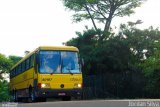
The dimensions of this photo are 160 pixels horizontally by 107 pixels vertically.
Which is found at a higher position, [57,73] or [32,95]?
[57,73]

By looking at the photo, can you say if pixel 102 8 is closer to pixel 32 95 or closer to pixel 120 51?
pixel 120 51

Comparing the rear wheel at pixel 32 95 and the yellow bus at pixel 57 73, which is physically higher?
the yellow bus at pixel 57 73

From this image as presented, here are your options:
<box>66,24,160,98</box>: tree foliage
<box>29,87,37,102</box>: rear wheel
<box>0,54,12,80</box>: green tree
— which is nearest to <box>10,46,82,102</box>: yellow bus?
<box>29,87,37,102</box>: rear wheel

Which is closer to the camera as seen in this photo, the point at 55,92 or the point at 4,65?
the point at 55,92

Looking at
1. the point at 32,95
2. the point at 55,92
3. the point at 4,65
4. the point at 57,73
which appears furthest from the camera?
the point at 4,65

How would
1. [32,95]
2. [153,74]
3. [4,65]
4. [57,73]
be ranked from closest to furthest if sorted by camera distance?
[57,73], [32,95], [153,74], [4,65]

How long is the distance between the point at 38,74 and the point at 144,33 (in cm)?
2272

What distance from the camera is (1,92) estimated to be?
94688mm

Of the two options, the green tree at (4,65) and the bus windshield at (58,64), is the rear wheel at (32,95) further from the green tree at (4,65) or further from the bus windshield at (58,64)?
the green tree at (4,65)

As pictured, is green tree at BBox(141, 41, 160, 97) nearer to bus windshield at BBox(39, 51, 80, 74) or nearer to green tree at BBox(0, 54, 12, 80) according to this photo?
bus windshield at BBox(39, 51, 80, 74)

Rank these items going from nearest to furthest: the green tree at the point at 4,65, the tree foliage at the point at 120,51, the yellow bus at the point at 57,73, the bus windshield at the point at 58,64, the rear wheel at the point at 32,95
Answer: the yellow bus at the point at 57,73 < the bus windshield at the point at 58,64 < the rear wheel at the point at 32,95 < the tree foliage at the point at 120,51 < the green tree at the point at 4,65

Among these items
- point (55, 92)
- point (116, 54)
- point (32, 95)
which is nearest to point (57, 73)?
point (55, 92)

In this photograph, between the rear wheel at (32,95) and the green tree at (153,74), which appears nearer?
the rear wheel at (32,95)

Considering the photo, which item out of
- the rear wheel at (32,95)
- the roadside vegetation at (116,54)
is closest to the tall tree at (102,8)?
the roadside vegetation at (116,54)
